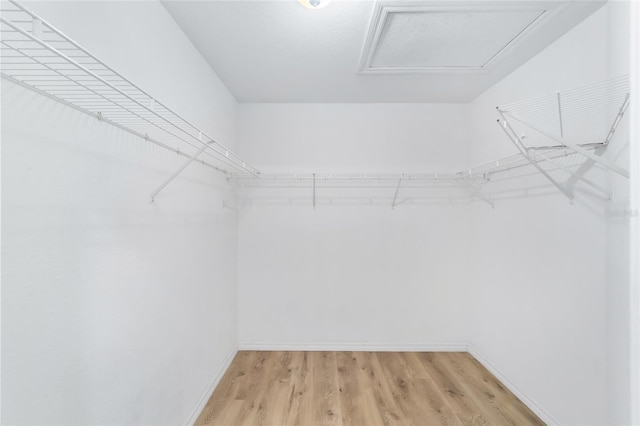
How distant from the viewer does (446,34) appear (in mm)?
1553

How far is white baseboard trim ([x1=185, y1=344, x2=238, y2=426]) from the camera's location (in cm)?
166

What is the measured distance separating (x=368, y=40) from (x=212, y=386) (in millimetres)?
2598

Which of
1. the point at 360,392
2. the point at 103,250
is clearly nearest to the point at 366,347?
the point at 360,392

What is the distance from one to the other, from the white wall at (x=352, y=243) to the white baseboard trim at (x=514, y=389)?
167mm

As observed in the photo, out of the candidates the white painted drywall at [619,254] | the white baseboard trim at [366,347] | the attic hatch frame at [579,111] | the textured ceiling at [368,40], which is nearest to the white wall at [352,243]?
the white baseboard trim at [366,347]

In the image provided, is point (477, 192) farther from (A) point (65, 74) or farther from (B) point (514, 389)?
(A) point (65, 74)

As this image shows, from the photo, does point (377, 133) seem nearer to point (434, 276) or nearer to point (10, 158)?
point (434, 276)

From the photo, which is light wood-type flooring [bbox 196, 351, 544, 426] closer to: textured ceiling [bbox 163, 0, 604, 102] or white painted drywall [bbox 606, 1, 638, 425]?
white painted drywall [bbox 606, 1, 638, 425]

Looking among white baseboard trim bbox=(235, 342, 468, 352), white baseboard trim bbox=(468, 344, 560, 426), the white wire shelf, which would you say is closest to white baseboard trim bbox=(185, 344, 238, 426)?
white baseboard trim bbox=(235, 342, 468, 352)

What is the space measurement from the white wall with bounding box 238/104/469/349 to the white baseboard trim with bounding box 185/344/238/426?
0.61 feet

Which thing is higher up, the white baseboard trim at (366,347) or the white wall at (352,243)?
the white wall at (352,243)

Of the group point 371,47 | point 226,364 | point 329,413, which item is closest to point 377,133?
point 371,47

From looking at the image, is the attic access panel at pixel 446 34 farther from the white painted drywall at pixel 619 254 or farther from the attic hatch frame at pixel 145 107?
the attic hatch frame at pixel 145 107

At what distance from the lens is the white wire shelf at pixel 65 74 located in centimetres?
59
